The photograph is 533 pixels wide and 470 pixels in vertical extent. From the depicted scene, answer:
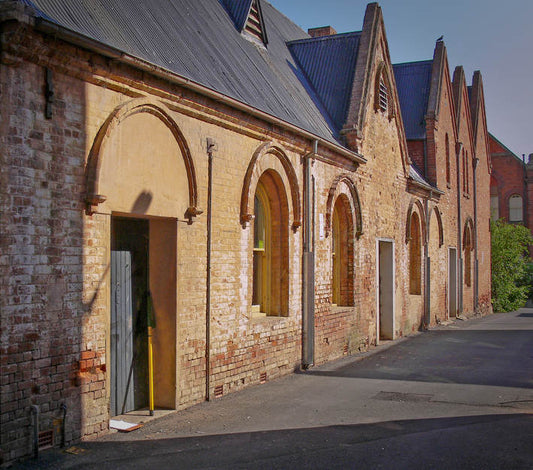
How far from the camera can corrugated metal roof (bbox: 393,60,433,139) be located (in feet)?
80.3

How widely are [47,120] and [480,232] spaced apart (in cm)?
2861

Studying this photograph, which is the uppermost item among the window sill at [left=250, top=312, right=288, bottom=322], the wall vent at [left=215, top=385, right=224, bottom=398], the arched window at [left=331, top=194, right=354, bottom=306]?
the arched window at [left=331, top=194, right=354, bottom=306]

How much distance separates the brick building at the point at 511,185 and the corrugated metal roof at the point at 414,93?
74.4 ft

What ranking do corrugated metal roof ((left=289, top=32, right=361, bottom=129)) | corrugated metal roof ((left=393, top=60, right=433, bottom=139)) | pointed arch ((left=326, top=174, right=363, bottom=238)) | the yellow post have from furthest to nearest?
1. corrugated metal roof ((left=393, top=60, right=433, bottom=139))
2. corrugated metal roof ((left=289, top=32, right=361, bottom=129))
3. pointed arch ((left=326, top=174, right=363, bottom=238))
4. the yellow post

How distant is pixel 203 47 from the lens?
11516 millimetres

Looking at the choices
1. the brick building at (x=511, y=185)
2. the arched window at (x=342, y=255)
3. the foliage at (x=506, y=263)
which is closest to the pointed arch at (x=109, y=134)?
the arched window at (x=342, y=255)

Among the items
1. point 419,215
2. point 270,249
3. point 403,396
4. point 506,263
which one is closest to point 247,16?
point 270,249

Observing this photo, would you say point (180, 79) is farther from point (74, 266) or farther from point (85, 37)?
point (74, 266)

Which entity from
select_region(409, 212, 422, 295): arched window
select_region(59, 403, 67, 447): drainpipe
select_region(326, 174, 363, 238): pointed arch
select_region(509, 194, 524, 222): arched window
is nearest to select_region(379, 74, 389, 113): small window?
select_region(326, 174, 363, 238): pointed arch

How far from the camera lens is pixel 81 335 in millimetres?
7387

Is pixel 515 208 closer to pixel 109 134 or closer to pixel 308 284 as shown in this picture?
pixel 308 284

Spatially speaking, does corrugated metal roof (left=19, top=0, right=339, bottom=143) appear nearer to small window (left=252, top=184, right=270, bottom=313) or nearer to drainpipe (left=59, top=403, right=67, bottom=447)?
small window (left=252, top=184, right=270, bottom=313)

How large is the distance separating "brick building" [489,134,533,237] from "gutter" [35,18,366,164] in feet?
122

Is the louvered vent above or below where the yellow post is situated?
above
